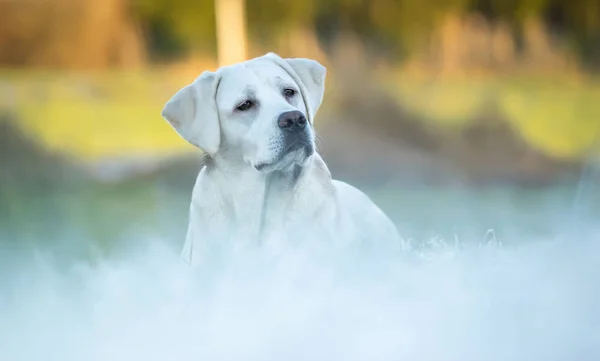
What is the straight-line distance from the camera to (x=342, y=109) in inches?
65.0

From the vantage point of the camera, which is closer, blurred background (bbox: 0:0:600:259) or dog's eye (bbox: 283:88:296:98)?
dog's eye (bbox: 283:88:296:98)

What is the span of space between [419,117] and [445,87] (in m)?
0.11

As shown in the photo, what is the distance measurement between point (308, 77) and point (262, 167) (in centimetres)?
24

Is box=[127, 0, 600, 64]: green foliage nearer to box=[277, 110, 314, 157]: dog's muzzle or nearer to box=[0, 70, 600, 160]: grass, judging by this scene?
box=[0, 70, 600, 160]: grass

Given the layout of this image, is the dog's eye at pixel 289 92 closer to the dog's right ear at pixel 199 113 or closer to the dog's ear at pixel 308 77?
the dog's ear at pixel 308 77

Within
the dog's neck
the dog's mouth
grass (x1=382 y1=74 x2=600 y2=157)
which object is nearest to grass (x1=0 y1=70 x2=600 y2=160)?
grass (x1=382 y1=74 x2=600 y2=157)

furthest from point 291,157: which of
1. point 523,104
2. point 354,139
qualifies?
point 523,104

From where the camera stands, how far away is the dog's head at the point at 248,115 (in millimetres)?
1300

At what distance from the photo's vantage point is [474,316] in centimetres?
153

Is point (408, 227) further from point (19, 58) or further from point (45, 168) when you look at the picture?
point (19, 58)

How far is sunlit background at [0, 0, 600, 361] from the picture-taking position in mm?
1559

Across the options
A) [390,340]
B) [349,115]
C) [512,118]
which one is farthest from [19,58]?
[512,118]

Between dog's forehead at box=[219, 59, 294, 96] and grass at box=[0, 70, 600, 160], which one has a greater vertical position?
dog's forehead at box=[219, 59, 294, 96]

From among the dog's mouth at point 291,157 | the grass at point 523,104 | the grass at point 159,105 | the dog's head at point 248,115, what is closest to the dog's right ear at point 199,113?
A: the dog's head at point 248,115
